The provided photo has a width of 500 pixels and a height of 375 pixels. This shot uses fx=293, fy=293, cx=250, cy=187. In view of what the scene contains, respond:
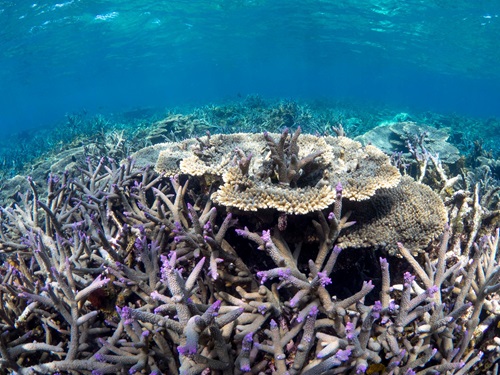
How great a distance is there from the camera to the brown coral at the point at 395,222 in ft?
8.80

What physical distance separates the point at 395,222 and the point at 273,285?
4.25 ft

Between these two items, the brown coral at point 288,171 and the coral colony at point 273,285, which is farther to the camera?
the brown coral at point 288,171

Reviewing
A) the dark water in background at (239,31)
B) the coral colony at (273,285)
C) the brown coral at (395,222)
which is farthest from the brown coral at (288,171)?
the dark water in background at (239,31)

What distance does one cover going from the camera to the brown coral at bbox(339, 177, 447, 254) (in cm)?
268

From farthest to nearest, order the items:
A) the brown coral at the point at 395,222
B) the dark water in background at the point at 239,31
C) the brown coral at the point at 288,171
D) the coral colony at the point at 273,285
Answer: the dark water in background at the point at 239,31
the brown coral at the point at 395,222
the brown coral at the point at 288,171
the coral colony at the point at 273,285

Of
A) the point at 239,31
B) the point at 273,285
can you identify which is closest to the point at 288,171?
the point at 273,285

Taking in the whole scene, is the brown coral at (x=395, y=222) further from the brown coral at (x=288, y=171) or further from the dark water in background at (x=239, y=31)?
the dark water in background at (x=239, y=31)

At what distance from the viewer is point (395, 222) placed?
9.02 feet

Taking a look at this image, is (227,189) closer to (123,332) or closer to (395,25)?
(123,332)

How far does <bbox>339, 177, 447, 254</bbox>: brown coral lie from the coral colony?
0.01 meters

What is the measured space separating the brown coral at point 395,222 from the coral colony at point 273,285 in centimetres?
1

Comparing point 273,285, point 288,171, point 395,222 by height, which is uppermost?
point 288,171

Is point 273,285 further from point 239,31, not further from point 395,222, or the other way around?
point 239,31

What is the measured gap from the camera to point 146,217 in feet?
10.9
